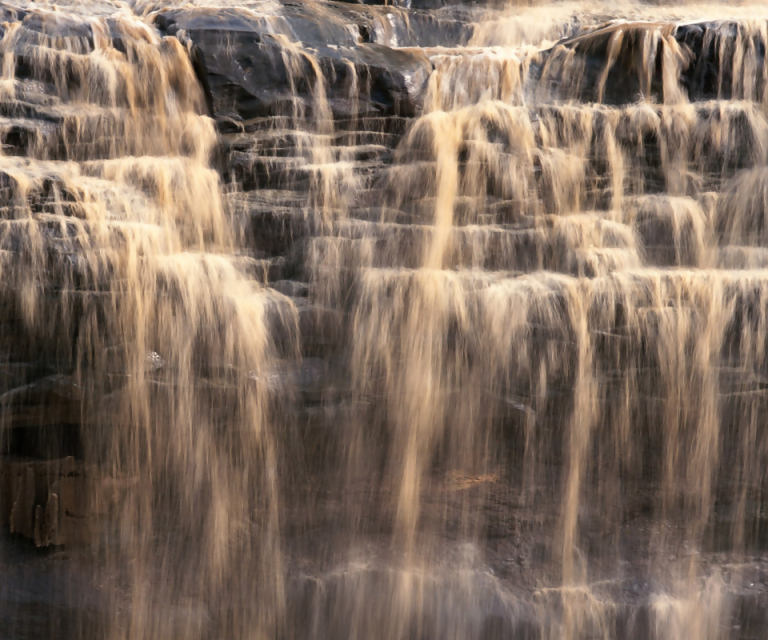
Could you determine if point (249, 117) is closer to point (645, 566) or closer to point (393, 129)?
point (393, 129)

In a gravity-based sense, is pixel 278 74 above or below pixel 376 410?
above

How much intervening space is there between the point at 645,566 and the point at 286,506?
8.02ft

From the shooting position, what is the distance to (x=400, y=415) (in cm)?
502

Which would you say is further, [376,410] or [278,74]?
[278,74]

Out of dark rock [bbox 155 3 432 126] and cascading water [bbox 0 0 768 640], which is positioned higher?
dark rock [bbox 155 3 432 126]

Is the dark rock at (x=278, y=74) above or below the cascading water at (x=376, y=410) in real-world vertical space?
above

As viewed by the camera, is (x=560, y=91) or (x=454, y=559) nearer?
(x=454, y=559)

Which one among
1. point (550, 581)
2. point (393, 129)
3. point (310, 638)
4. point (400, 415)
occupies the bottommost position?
point (310, 638)

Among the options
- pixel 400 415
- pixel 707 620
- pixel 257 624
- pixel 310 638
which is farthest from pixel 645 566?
pixel 257 624

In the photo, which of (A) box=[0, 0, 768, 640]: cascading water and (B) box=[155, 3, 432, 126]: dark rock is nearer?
(A) box=[0, 0, 768, 640]: cascading water

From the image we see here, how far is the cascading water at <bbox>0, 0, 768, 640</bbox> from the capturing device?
474 cm

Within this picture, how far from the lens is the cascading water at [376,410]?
4738 mm

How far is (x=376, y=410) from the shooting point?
5.01 m

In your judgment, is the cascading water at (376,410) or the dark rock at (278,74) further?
the dark rock at (278,74)
